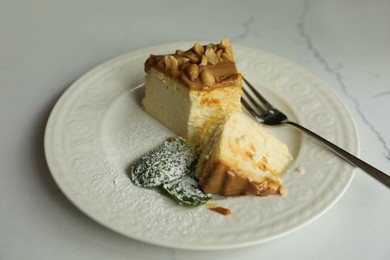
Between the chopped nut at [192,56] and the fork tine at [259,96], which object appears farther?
the fork tine at [259,96]

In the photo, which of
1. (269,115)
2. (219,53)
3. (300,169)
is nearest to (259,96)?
(269,115)

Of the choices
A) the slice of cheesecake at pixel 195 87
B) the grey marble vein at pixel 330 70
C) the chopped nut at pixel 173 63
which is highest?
the chopped nut at pixel 173 63

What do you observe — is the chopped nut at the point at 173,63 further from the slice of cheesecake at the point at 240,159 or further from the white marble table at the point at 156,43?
A: the white marble table at the point at 156,43

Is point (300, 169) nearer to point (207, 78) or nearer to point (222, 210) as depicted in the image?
point (222, 210)

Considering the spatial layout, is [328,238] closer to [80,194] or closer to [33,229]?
[80,194]

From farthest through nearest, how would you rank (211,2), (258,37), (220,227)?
(211,2) → (258,37) → (220,227)

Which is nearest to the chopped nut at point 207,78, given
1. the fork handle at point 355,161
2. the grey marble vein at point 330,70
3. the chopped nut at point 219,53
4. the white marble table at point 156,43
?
the chopped nut at point 219,53

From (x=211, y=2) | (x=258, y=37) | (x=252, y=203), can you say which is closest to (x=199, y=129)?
(x=252, y=203)
